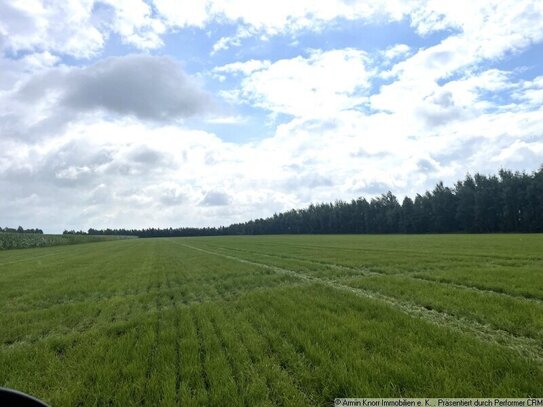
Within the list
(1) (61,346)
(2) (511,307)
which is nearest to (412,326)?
(2) (511,307)

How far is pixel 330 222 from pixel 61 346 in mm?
151805

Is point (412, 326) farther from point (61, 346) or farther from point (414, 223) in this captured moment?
point (414, 223)

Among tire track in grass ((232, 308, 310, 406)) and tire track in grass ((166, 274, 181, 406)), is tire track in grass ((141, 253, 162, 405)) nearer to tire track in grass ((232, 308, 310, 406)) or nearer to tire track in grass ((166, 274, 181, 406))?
tire track in grass ((166, 274, 181, 406))

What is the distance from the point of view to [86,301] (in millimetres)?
15297

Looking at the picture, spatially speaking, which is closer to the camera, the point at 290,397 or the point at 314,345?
the point at 290,397

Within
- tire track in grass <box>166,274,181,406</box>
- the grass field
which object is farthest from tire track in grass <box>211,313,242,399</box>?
tire track in grass <box>166,274,181,406</box>

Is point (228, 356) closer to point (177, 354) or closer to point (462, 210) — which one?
point (177, 354)

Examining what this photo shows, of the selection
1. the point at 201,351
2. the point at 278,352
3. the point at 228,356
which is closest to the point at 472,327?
the point at 278,352

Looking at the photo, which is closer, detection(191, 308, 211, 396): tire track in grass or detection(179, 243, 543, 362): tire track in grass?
detection(191, 308, 211, 396): tire track in grass

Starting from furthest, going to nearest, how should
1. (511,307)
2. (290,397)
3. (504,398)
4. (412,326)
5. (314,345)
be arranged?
1. (511,307)
2. (412,326)
3. (314,345)
4. (290,397)
5. (504,398)

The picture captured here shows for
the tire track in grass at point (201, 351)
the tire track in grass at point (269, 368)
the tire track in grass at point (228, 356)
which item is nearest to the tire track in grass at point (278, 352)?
the tire track in grass at point (269, 368)

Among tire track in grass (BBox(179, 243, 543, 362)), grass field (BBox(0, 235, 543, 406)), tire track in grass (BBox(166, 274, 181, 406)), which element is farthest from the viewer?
tire track in grass (BBox(179, 243, 543, 362))

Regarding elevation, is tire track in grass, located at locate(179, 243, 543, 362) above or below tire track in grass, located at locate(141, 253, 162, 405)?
above

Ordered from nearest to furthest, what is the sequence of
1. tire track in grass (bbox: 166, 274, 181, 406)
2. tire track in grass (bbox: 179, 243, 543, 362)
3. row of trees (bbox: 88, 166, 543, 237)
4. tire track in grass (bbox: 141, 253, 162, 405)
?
tire track in grass (bbox: 166, 274, 181, 406), tire track in grass (bbox: 141, 253, 162, 405), tire track in grass (bbox: 179, 243, 543, 362), row of trees (bbox: 88, 166, 543, 237)
